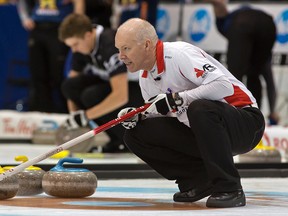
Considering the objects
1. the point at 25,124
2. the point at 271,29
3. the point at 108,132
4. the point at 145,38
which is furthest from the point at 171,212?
the point at 25,124

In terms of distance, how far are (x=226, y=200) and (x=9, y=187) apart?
1027 mm

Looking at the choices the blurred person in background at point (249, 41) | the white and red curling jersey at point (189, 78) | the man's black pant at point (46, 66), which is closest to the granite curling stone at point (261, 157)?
the blurred person in background at point (249, 41)

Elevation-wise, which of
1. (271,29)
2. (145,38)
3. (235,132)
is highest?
(145,38)

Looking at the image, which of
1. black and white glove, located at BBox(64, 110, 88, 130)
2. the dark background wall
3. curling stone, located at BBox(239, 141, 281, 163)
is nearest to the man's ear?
curling stone, located at BBox(239, 141, 281, 163)

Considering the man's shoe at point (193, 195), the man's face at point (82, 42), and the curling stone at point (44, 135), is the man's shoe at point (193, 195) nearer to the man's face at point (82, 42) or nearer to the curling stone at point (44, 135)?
the man's face at point (82, 42)

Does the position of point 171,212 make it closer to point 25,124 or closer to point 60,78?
point 25,124

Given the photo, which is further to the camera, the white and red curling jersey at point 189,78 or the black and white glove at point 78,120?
the black and white glove at point 78,120

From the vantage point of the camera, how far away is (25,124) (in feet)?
30.8

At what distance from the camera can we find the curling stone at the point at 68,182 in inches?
175

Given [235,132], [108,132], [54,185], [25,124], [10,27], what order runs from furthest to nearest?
[10,27] < [25,124] < [108,132] < [54,185] < [235,132]

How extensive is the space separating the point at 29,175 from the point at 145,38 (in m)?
0.93

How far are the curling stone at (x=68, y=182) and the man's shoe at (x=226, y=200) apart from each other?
0.67 meters

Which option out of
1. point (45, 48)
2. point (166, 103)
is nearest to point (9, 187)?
point (166, 103)

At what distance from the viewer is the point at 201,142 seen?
4074mm
